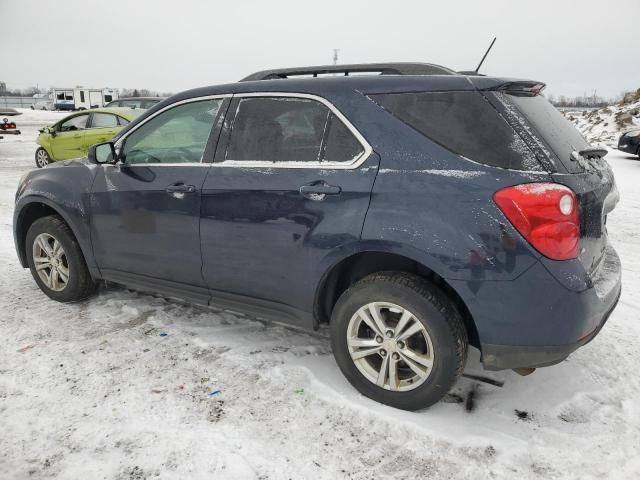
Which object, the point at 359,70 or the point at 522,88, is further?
the point at 359,70

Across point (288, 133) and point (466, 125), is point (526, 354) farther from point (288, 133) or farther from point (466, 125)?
point (288, 133)

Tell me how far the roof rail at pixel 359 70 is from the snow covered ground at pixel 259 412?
185cm

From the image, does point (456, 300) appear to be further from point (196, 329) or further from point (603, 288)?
point (196, 329)

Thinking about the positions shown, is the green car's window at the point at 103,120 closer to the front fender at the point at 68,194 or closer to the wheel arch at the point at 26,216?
the wheel arch at the point at 26,216

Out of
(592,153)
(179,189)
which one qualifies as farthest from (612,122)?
(179,189)

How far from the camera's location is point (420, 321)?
8.27 ft

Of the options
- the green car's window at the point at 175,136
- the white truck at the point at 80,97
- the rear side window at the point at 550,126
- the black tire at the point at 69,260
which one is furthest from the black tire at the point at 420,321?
the white truck at the point at 80,97

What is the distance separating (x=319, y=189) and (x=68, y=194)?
2.30 m

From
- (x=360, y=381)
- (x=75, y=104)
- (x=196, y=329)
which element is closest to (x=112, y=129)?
(x=196, y=329)

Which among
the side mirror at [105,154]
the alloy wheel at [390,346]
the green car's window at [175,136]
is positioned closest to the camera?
the alloy wheel at [390,346]

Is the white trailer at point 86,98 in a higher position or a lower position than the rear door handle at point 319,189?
higher

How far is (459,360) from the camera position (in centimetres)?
249

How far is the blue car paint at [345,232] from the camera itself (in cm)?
228

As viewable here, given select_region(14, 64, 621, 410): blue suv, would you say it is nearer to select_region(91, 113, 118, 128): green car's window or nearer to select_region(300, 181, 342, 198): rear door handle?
select_region(300, 181, 342, 198): rear door handle
